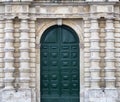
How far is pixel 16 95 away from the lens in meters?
26.0

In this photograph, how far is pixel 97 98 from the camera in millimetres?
26016

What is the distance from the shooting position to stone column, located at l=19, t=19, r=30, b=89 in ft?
85.9

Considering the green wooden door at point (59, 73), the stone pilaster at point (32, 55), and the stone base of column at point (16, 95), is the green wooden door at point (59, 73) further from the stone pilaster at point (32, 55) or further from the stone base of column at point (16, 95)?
the stone base of column at point (16, 95)

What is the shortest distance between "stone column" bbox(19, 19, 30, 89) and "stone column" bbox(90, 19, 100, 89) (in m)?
3.14

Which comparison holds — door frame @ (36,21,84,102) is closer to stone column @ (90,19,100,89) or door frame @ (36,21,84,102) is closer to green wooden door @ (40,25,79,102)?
green wooden door @ (40,25,79,102)

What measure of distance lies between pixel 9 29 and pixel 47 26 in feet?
6.39

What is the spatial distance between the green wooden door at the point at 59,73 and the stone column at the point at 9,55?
1596mm

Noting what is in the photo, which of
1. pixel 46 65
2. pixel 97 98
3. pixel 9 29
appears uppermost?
pixel 9 29

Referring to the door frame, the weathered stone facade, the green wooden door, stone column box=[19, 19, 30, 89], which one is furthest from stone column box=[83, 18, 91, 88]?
stone column box=[19, 19, 30, 89]

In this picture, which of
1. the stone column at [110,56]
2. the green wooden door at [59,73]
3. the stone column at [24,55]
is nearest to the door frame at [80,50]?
the green wooden door at [59,73]

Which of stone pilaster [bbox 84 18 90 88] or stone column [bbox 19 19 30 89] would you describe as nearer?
Answer: stone column [bbox 19 19 30 89]

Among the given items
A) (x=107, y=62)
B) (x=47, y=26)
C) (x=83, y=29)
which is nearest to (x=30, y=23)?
(x=47, y=26)

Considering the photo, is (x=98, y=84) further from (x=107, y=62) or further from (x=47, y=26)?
(x=47, y=26)

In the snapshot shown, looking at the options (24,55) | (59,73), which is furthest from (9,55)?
(59,73)
